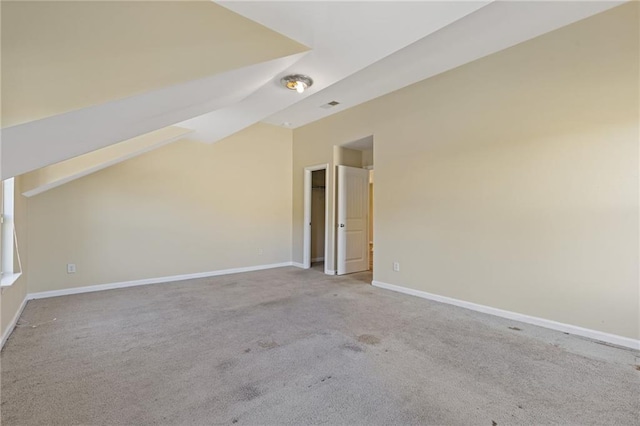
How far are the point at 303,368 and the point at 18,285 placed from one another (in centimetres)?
331

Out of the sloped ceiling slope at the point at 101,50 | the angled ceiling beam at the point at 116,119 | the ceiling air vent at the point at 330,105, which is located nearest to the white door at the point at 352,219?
the ceiling air vent at the point at 330,105

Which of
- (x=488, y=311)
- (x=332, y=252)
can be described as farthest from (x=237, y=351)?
(x=332, y=252)

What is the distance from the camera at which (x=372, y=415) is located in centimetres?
153

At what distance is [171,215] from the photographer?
467cm

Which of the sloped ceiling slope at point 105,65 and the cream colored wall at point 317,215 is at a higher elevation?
the sloped ceiling slope at point 105,65

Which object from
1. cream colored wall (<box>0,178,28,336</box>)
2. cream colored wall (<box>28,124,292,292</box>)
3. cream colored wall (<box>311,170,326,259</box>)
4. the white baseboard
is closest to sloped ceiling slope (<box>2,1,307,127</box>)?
cream colored wall (<box>0,178,28,336</box>)

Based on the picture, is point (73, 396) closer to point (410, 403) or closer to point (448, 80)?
point (410, 403)

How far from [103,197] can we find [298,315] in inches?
135

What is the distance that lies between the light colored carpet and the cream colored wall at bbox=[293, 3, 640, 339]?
0.45 meters

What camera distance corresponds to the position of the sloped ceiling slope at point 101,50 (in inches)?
47.6

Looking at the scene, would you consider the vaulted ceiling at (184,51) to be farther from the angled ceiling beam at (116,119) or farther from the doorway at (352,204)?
the doorway at (352,204)

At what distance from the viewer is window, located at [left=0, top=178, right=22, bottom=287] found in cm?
271

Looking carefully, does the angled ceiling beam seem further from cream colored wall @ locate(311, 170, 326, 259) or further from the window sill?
cream colored wall @ locate(311, 170, 326, 259)

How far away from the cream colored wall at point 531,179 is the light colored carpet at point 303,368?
1.47 feet
